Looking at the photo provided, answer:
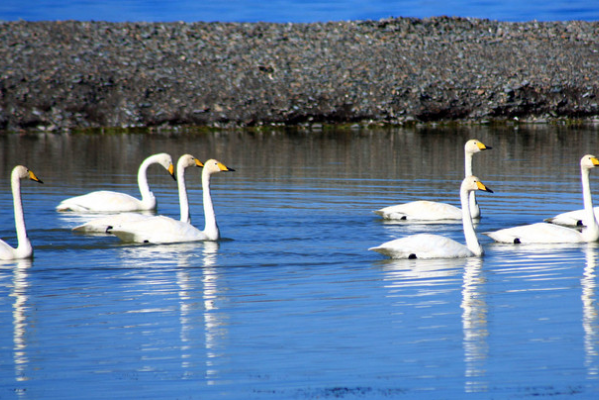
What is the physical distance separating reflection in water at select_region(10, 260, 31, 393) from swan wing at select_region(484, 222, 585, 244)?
6.75 meters

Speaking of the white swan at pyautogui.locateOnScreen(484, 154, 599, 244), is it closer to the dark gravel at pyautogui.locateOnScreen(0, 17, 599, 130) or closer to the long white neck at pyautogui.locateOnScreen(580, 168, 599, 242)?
the long white neck at pyautogui.locateOnScreen(580, 168, 599, 242)

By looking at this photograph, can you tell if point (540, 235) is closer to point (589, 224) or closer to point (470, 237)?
point (589, 224)

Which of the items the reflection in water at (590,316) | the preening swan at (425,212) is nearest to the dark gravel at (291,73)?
the preening swan at (425,212)

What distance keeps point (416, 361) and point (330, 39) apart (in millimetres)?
71925

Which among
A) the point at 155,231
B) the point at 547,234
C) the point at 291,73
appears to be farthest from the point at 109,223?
the point at 291,73

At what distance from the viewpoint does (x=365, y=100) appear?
215ft

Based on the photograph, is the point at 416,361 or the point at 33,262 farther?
the point at 33,262

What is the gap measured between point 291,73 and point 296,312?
61.7 metres

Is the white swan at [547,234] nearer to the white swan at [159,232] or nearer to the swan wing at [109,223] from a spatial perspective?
the white swan at [159,232]

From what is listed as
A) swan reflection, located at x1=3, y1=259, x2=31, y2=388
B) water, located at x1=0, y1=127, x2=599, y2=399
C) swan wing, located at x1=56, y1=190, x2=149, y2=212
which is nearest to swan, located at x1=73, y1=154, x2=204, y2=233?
water, located at x1=0, y1=127, x2=599, y2=399

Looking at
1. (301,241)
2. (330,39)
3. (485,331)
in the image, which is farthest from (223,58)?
(485,331)

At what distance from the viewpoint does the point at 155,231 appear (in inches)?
549

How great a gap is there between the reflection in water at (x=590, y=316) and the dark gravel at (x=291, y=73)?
5008 cm

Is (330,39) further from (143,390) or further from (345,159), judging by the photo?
(143,390)
